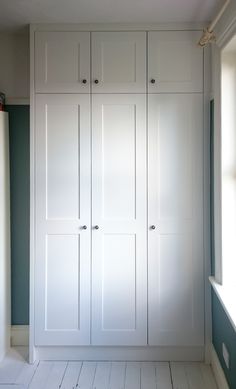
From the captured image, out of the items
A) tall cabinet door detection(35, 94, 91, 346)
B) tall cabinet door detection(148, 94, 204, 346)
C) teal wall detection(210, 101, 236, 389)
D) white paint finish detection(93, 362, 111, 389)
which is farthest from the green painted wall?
tall cabinet door detection(35, 94, 91, 346)

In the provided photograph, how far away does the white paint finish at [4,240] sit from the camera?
262 centimetres

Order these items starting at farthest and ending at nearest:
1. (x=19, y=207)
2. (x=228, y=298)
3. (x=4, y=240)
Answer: (x=19, y=207) → (x=4, y=240) → (x=228, y=298)

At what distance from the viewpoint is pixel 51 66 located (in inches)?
99.2

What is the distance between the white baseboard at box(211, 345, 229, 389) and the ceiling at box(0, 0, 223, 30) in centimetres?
218

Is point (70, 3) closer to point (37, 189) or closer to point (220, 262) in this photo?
point (37, 189)

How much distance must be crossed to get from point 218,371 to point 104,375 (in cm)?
72

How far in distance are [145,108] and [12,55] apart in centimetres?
109

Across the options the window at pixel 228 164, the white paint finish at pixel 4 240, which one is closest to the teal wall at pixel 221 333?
the window at pixel 228 164

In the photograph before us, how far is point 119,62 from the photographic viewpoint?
2504mm

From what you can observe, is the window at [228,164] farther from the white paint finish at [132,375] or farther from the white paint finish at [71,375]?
the white paint finish at [71,375]

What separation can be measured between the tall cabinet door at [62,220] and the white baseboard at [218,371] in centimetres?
85

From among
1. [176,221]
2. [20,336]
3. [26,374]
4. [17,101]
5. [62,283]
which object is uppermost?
[17,101]

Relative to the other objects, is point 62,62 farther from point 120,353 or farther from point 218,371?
point 218,371

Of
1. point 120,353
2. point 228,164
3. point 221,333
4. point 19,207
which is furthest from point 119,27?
point 120,353
